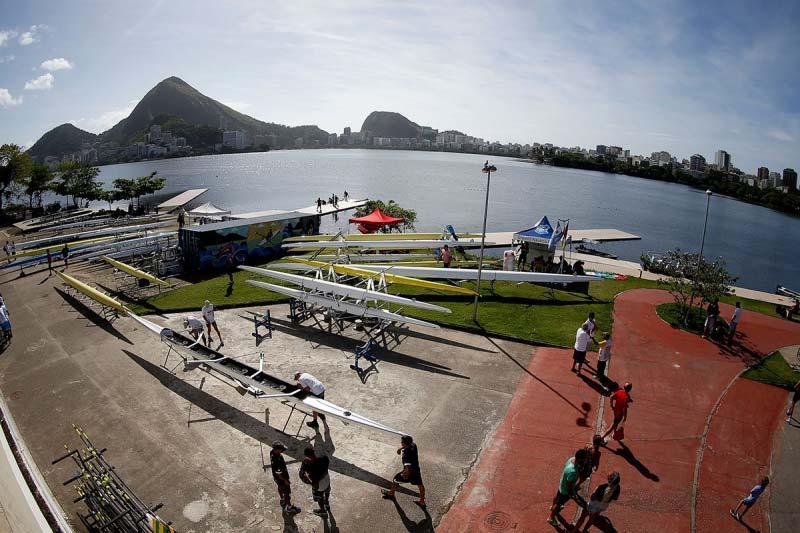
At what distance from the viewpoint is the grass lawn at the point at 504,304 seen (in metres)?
17.2

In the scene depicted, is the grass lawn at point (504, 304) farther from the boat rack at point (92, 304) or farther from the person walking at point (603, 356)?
the person walking at point (603, 356)

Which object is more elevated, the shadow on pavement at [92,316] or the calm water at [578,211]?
the calm water at [578,211]

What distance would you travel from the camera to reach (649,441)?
10.8 m

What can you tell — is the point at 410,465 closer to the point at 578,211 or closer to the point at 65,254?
the point at 65,254

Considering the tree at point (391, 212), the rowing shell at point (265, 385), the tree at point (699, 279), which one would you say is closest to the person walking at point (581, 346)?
the rowing shell at point (265, 385)

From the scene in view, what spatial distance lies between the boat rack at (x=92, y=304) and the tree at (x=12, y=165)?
34733mm

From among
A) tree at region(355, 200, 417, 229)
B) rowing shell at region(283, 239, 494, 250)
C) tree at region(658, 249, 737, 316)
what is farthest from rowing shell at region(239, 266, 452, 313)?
tree at region(355, 200, 417, 229)

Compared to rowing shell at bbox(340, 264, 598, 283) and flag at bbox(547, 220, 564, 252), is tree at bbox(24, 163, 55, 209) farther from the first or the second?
flag at bbox(547, 220, 564, 252)

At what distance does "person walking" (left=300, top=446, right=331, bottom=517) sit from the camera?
25.7 feet

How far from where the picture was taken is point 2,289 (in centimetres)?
2292

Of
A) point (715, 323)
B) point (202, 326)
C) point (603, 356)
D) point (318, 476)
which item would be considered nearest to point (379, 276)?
point (202, 326)

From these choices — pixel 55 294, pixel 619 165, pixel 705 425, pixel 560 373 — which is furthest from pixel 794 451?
pixel 619 165

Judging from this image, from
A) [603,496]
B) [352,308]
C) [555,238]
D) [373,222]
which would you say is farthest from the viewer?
[373,222]

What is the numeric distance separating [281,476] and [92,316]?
1567 cm
